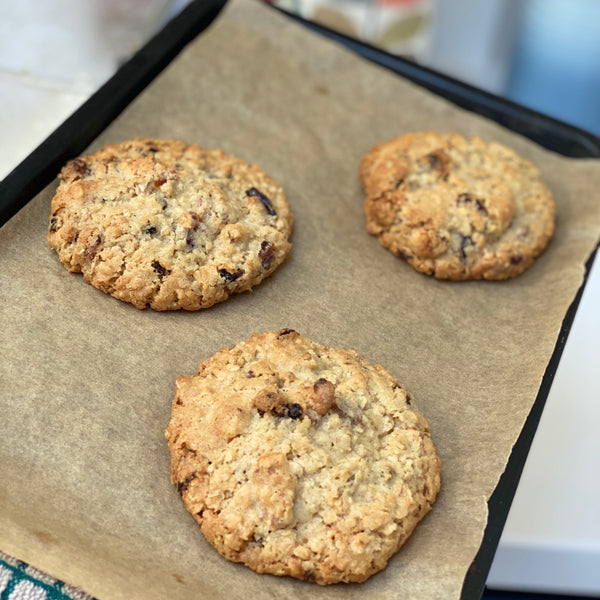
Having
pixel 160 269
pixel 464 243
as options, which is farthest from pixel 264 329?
pixel 464 243

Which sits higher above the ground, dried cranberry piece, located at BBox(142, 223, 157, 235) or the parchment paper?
dried cranberry piece, located at BBox(142, 223, 157, 235)

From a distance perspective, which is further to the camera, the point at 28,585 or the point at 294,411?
the point at 294,411

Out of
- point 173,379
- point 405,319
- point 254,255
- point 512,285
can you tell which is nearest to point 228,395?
point 173,379

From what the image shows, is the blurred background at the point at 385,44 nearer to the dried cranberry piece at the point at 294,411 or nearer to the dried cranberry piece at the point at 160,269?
the dried cranberry piece at the point at 160,269

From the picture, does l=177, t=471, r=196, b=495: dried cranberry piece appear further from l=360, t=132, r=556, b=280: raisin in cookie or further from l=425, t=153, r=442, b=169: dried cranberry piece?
l=425, t=153, r=442, b=169: dried cranberry piece

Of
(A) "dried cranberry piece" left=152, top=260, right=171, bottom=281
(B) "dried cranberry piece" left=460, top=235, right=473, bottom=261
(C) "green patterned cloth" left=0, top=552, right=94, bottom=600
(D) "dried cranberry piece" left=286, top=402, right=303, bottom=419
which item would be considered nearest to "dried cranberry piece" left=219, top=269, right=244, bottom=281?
(A) "dried cranberry piece" left=152, top=260, right=171, bottom=281

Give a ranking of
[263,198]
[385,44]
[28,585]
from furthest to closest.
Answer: [385,44], [263,198], [28,585]

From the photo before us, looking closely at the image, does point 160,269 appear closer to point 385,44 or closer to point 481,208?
point 481,208
